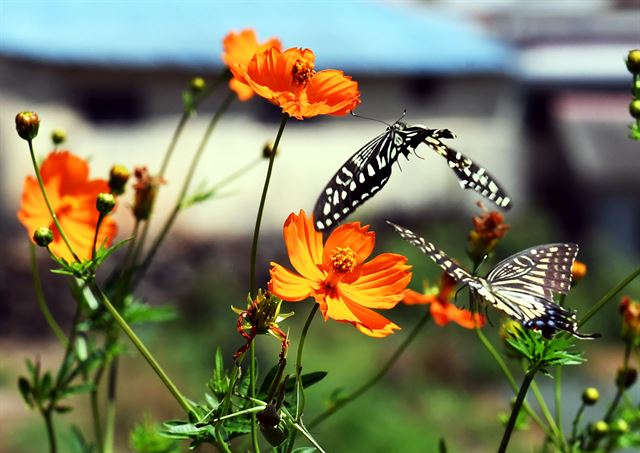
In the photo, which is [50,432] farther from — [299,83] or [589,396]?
[589,396]

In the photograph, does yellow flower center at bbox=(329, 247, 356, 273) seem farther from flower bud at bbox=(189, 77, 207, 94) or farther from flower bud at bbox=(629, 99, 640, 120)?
flower bud at bbox=(189, 77, 207, 94)

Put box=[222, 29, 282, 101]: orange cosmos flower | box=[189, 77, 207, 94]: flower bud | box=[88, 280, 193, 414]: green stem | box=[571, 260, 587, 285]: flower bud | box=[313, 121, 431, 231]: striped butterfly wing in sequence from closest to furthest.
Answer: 1. box=[88, 280, 193, 414]: green stem
2. box=[313, 121, 431, 231]: striped butterfly wing
3. box=[222, 29, 282, 101]: orange cosmos flower
4. box=[571, 260, 587, 285]: flower bud
5. box=[189, 77, 207, 94]: flower bud

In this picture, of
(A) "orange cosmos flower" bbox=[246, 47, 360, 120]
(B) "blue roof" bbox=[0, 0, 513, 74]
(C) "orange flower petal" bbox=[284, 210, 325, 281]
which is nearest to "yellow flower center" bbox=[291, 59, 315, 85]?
(A) "orange cosmos flower" bbox=[246, 47, 360, 120]

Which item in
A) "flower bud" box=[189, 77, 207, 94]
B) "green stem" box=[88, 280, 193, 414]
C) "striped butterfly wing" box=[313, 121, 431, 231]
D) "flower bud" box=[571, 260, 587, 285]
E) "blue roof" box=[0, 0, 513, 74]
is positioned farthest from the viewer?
"blue roof" box=[0, 0, 513, 74]

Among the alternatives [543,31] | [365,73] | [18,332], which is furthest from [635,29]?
[18,332]

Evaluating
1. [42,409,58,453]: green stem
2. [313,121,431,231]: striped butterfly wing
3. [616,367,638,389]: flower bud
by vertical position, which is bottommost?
[42,409,58,453]: green stem

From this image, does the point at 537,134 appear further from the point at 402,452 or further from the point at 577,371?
the point at 402,452

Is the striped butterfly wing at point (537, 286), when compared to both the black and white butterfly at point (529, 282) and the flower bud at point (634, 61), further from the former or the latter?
the flower bud at point (634, 61)
